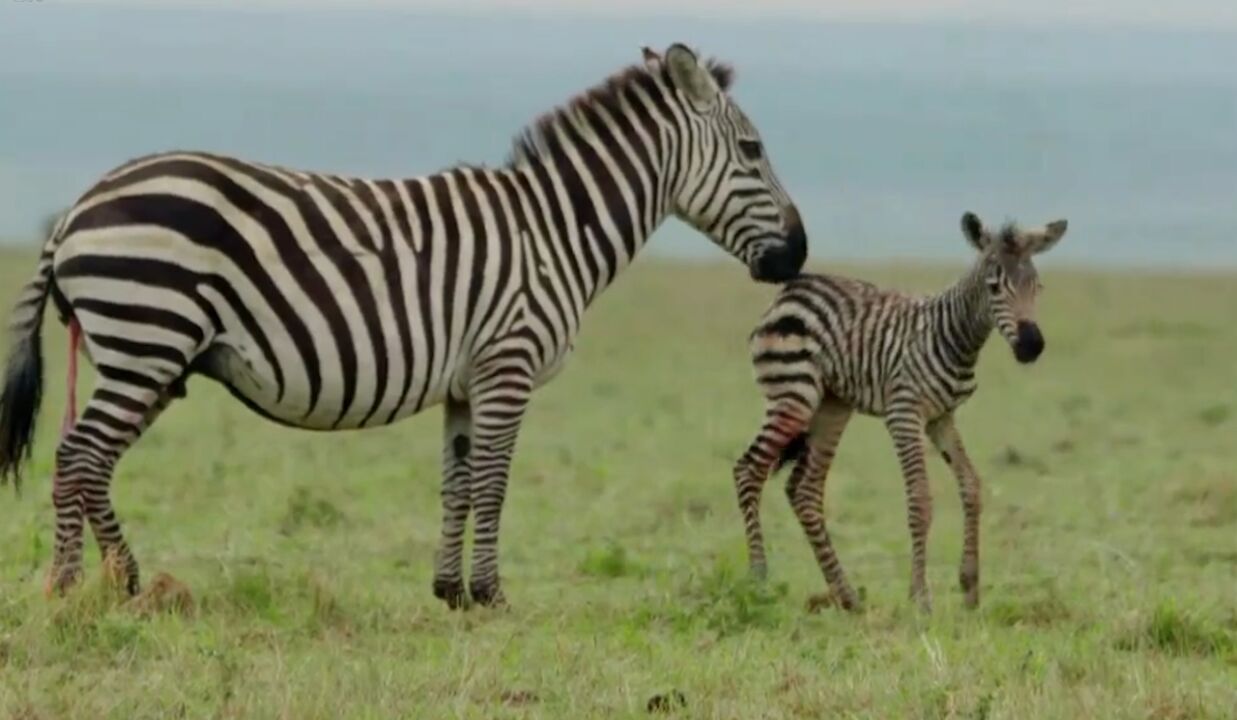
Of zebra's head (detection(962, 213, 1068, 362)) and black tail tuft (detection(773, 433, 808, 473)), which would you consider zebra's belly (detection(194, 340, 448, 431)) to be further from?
zebra's head (detection(962, 213, 1068, 362))

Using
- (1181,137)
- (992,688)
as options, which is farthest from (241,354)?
(1181,137)

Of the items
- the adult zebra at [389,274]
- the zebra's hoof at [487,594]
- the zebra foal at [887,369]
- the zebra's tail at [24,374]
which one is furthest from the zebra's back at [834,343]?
the zebra's tail at [24,374]

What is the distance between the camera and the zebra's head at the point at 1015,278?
29.3 ft

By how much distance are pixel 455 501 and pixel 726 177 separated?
1628 millimetres

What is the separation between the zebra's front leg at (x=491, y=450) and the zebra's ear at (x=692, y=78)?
1.37 m

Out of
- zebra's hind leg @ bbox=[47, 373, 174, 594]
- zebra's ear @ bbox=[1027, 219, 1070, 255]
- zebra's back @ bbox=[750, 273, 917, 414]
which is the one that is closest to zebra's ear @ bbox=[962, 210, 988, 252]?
zebra's ear @ bbox=[1027, 219, 1070, 255]

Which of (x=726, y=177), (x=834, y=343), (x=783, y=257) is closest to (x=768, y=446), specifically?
(x=834, y=343)

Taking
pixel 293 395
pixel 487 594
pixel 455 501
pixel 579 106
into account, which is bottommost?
pixel 487 594

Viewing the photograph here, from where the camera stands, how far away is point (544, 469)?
14633mm

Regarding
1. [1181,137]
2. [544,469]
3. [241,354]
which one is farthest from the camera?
[1181,137]

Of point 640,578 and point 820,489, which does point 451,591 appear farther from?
point 820,489

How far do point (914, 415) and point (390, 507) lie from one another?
4.29 m

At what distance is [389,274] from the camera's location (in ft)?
27.8

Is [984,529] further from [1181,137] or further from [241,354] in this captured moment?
[1181,137]
